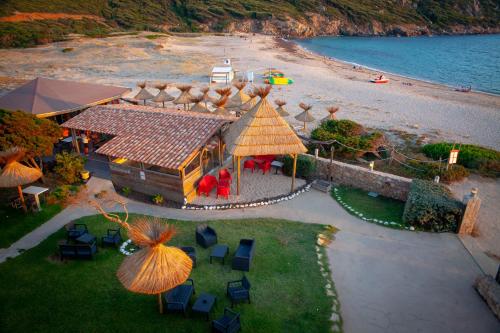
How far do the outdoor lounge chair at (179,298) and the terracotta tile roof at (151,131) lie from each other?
17.2 feet

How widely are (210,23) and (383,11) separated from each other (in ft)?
218

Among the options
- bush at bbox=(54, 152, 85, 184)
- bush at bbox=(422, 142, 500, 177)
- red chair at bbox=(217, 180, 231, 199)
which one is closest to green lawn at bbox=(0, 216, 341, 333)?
red chair at bbox=(217, 180, 231, 199)

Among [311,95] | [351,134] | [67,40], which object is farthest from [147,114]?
[67,40]

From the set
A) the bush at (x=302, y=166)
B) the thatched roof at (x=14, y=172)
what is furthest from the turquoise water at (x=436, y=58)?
the thatched roof at (x=14, y=172)

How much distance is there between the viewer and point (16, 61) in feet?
147

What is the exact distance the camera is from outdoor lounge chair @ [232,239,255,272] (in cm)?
1015

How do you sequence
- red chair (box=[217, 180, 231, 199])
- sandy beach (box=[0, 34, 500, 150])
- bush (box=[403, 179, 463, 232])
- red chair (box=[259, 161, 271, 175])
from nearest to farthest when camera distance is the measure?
bush (box=[403, 179, 463, 232]) → red chair (box=[217, 180, 231, 199]) → red chair (box=[259, 161, 271, 175]) → sandy beach (box=[0, 34, 500, 150])

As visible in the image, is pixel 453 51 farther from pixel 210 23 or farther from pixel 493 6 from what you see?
pixel 493 6

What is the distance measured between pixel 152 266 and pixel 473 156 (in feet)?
54.7

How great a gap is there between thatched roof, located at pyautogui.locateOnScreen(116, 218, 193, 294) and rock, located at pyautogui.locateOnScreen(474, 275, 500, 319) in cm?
782

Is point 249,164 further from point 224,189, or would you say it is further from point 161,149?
point 161,149

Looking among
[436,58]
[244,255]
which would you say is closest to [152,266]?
[244,255]

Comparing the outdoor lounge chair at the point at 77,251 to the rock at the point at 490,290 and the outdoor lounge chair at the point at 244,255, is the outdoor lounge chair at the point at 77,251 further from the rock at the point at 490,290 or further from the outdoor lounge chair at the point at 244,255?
the rock at the point at 490,290

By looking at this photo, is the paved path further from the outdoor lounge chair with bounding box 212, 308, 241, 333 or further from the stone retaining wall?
the outdoor lounge chair with bounding box 212, 308, 241, 333
